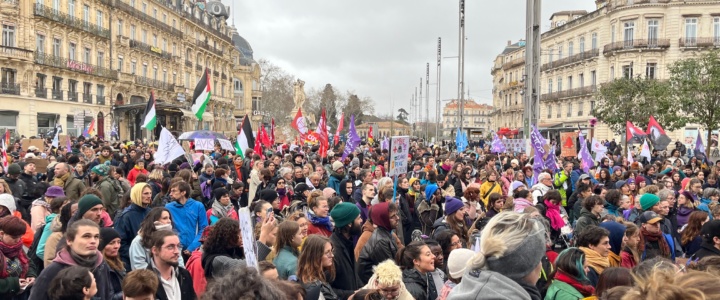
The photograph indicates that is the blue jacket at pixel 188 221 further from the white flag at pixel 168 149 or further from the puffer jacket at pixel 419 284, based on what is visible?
the white flag at pixel 168 149

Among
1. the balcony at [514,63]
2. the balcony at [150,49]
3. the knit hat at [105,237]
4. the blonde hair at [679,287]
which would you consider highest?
the balcony at [514,63]

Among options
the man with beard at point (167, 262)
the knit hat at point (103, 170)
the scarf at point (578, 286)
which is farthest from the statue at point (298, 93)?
the scarf at point (578, 286)

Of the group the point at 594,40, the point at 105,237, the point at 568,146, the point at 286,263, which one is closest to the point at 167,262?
the point at 105,237

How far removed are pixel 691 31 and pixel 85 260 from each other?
48.9 m

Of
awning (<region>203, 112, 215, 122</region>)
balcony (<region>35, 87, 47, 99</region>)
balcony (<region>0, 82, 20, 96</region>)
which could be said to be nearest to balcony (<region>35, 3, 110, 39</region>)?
balcony (<region>35, 87, 47, 99</region>)

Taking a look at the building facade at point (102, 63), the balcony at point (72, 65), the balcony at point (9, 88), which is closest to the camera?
the balcony at point (9, 88)

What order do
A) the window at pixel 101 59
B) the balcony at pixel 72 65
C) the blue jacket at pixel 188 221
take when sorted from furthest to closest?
the window at pixel 101 59 → the balcony at pixel 72 65 → the blue jacket at pixel 188 221

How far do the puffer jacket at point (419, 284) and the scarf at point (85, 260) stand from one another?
7.78 feet

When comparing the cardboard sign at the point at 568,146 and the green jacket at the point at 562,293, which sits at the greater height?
the cardboard sign at the point at 568,146

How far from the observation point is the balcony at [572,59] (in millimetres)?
49781

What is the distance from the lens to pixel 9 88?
36.2m

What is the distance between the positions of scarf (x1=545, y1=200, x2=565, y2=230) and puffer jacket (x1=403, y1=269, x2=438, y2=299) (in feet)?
11.1

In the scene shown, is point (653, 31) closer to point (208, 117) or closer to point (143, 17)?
point (143, 17)

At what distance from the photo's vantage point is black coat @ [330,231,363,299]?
5.21m
